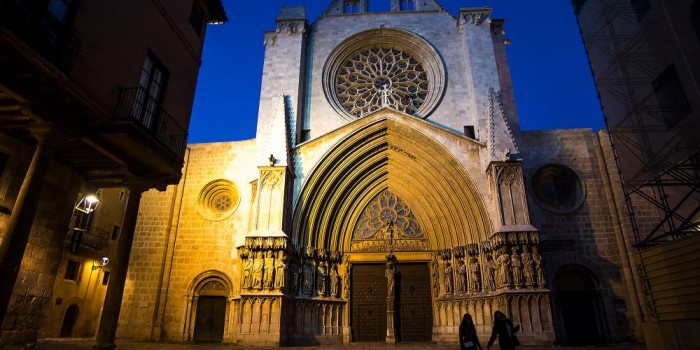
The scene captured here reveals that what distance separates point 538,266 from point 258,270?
771cm

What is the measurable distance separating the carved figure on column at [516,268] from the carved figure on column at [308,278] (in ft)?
19.4

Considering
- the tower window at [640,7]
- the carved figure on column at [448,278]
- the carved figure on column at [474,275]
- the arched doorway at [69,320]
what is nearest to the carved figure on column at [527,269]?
the carved figure on column at [474,275]

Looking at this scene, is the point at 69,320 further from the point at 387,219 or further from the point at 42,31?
the point at 42,31

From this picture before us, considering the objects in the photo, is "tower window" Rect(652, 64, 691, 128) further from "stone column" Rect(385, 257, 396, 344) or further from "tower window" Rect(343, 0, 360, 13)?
"tower window" Rect(343, 0, 360, 13)

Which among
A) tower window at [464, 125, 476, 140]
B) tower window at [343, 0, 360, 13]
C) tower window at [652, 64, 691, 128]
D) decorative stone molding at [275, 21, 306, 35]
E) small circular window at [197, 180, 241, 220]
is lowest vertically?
small circular window at [197, 180, 241, 220]

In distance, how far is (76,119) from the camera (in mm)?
7039

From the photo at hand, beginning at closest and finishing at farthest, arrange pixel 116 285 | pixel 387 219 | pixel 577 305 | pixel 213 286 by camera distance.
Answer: pixel 116 285, pixel 577 305, pixel 213 286, pixel 387 219

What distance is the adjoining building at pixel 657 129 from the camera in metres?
7.90

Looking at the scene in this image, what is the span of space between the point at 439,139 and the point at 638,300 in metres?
7.54

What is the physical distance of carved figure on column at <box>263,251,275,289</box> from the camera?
11.2m

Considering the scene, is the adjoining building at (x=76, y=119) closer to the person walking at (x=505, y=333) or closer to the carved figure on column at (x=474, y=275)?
the person walking at (x=505, y=333)

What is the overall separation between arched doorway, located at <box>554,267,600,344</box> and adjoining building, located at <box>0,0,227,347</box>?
11666mm

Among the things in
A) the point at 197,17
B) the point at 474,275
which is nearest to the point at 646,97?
the point at 474,275

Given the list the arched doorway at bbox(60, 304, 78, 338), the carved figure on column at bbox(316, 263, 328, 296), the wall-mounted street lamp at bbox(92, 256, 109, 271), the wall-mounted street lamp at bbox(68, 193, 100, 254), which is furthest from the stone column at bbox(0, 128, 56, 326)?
the arched doorway at bbox(60, 304, 78, 338)
